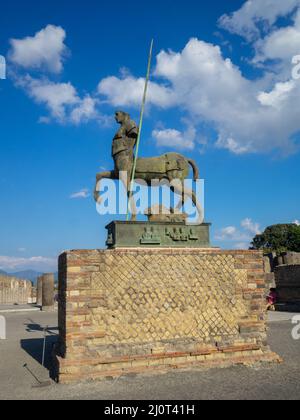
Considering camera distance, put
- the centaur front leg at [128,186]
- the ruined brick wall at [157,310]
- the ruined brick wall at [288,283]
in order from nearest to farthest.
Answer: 1. the ruined brick wall at [157,310]
2. the centaur front leg at [128,186]
3. the ruined brick wall at [288,283]

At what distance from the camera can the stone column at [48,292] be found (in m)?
19.3

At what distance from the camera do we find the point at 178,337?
6973mm

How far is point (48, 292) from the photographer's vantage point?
64.1 ft

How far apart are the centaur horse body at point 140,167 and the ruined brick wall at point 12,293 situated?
22239 mm

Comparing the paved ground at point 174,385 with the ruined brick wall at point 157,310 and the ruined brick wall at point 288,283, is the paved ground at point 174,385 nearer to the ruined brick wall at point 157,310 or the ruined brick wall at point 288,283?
the ruined brick wall at point 157,310

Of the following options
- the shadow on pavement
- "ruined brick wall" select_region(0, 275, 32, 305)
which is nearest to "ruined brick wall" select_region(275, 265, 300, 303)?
the shadow on pavement

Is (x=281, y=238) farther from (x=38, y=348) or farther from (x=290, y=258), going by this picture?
(x=38, y=348)

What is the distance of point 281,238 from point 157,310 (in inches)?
1742

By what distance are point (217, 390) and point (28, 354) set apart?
5024 millimetres

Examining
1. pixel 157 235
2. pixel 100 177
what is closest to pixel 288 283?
pixel 157 235

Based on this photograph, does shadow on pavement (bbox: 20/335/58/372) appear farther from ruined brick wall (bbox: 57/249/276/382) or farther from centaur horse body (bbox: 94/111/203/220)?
centaur horse body (bbox: 94/111/203/220)

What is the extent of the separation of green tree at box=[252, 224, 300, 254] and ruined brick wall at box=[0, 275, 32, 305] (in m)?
29.9

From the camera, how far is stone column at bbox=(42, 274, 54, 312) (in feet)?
63.3

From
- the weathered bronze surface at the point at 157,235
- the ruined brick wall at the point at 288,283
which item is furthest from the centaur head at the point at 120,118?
the ruined brick wall at the point at 288,283
